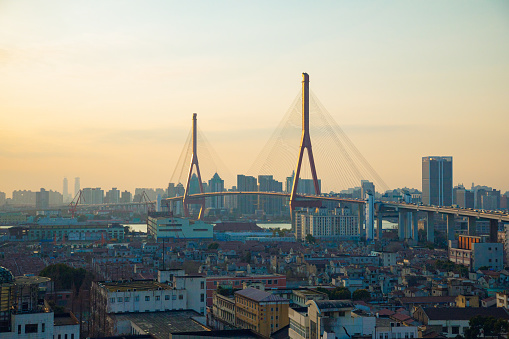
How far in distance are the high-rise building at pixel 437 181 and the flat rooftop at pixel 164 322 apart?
4518 centimetres

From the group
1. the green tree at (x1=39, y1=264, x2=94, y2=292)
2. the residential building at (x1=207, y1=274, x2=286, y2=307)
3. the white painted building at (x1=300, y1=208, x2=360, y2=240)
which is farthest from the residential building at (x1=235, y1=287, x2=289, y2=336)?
the white painted building at (x1=300, y1=208, x2=360, y2=240)

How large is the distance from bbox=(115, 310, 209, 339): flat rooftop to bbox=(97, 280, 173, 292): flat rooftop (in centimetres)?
62

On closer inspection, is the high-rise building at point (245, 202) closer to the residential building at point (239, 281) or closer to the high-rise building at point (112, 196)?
the high-rise building at point (112, 196)

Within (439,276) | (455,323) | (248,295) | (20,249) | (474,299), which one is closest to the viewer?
(455,323)

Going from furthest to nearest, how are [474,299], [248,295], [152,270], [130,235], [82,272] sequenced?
[130,235]
[152,270]
[82,272]
[474,299]
[248,295]

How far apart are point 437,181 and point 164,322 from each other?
1857 inches

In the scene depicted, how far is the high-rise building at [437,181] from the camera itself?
5466 cm

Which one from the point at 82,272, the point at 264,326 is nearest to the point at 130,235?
the point at 82,272

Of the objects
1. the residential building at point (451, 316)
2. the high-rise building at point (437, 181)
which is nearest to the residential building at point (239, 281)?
the residential building at point (451, 316)

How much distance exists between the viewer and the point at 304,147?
27.9 meters

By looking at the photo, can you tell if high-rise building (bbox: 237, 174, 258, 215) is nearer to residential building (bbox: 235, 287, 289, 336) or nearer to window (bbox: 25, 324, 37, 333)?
residential building (bbox: 235, 287, 289, 336)

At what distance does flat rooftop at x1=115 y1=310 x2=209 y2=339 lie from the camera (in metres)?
9.36

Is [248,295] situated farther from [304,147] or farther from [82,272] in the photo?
[304,147]

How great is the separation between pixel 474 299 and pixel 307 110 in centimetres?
1582
